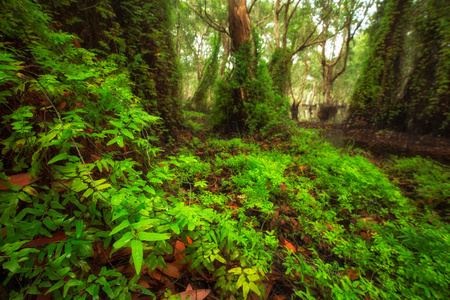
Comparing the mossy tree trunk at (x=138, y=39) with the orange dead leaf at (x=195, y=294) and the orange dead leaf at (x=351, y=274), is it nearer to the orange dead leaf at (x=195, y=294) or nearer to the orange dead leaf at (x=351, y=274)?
the orange dead leaf at (x=195, y=294)

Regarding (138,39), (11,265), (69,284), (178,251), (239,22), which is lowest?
(178,251)

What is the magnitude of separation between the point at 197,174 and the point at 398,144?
7.01 metres

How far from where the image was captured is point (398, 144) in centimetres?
575

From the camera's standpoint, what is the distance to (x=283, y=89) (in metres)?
10.4

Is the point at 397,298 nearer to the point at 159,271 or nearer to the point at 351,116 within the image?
the point at 159,271

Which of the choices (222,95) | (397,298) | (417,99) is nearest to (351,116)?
(417,99)

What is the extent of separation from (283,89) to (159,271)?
36.3ft

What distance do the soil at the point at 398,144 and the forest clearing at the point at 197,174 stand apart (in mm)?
49

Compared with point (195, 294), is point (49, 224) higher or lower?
higher

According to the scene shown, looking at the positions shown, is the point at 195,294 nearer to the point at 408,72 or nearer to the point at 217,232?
the point at 217,232

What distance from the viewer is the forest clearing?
98 centimetres

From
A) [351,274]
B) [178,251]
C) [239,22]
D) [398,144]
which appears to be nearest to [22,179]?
[178,251]

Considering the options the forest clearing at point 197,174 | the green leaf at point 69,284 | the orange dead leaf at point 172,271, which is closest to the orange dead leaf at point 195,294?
the forest clearing at point 197,174

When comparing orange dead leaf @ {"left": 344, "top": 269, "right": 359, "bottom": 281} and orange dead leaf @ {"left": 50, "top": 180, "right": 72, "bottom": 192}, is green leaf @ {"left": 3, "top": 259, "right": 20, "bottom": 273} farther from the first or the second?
orange dead leaf @ {"left": 344, "top": 269, "right": 359, "bottom": 281}
